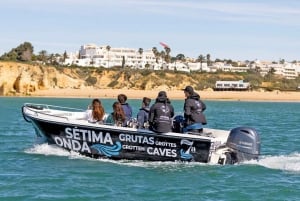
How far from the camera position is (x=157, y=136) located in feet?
51.0

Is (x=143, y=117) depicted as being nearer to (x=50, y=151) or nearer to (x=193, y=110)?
(x=193, y=110)

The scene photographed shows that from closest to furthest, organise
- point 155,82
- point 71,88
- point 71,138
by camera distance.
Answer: point 71,138, point 71,88, point 155,82

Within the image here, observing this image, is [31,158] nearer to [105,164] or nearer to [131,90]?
[105,164]

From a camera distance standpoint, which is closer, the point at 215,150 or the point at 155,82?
the point at 215,150

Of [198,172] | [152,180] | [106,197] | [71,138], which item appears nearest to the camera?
[106,197]

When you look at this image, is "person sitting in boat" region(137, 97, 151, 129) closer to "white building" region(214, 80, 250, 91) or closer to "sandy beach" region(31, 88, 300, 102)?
"sandy beach" region(31, 88, 300, 102)

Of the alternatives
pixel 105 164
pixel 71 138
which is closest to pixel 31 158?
pixel 71 138

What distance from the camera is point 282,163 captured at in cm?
1605

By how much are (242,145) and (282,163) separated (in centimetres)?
138

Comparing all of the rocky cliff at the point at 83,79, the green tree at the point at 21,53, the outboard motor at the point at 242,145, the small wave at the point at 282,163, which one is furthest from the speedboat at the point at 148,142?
the green tree at the point at 21,53

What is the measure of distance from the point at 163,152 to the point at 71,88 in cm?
9263

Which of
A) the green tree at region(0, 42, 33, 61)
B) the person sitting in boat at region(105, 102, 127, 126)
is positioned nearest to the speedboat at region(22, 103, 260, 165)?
the person sitting in boat at region(105, 102, 127, 126)

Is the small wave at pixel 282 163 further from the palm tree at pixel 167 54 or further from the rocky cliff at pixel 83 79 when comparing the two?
the palm tree at pixel 167 54

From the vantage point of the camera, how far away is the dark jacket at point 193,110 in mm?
15656
